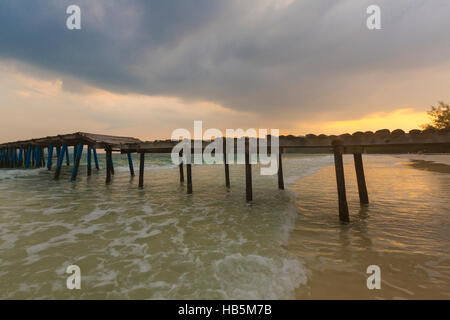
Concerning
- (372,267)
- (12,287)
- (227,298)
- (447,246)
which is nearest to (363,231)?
(447,246)

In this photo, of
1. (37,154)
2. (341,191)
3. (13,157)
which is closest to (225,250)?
(341,191)

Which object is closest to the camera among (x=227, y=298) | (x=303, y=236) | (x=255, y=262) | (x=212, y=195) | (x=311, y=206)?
(x=227, y=298)

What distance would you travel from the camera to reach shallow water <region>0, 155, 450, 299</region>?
272 cm

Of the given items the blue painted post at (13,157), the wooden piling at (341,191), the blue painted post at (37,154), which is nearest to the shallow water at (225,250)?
the wooden piling at (341,191)

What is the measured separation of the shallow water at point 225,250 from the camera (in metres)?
2.72

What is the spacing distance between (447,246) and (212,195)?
6988mm

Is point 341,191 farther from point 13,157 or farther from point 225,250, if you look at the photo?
point 13,157

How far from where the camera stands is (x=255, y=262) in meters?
3.37

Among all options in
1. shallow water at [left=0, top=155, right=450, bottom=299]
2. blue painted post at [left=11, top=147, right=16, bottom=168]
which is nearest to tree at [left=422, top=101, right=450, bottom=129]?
shallow water at [left=0, top=155, right=450, bottom=299]

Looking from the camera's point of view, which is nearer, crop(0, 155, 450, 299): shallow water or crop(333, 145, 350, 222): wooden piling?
crop(0, 155, 450, 299): shallow water

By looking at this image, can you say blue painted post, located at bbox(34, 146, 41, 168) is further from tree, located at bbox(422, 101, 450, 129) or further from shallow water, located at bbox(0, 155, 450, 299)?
tree, located at bbox(422, 101, 450, 129)

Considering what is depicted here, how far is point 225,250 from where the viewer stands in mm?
3824

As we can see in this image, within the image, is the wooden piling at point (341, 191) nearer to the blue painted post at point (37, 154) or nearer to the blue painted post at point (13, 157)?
the blue painted post at point (37, 154)
